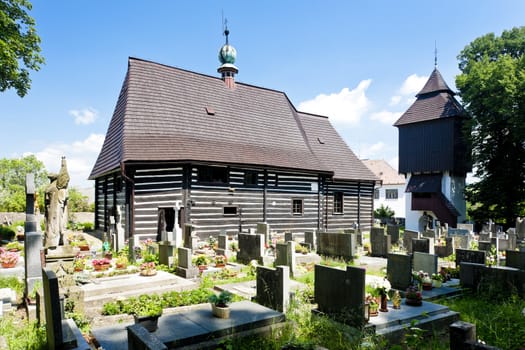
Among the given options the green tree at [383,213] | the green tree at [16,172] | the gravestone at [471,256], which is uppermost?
the green tree at [16,172]

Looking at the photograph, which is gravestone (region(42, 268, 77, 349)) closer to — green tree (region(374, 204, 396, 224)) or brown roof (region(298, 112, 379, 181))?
brown roof (region(298, 112, 379, 181))

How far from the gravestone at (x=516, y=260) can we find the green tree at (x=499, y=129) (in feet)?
57.6

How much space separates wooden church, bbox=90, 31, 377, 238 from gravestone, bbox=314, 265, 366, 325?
31.5 feet

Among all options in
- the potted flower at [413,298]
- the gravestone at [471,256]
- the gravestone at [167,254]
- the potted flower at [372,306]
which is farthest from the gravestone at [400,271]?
the gravestone at [167,254]

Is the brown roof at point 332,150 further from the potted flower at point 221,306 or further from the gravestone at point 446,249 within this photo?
the potted flower at point 221,306

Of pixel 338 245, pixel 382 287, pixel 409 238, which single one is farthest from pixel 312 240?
pixel 382 287

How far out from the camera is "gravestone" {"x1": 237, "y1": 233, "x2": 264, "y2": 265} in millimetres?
11852

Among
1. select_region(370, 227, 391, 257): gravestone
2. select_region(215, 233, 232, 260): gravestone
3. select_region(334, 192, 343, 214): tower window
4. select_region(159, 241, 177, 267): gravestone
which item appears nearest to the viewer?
select_region(159, 241, 177, 267): gravestone

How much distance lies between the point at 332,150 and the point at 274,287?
19.0 m

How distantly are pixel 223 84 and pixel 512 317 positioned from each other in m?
19.7

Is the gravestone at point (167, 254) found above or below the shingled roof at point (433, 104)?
below

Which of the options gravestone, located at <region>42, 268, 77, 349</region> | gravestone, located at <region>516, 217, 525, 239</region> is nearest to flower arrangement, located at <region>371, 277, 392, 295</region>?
gravestone, located at <region>42, 268, 77, 349</region>

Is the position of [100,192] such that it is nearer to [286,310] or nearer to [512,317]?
[286,310]

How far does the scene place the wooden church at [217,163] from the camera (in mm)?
15805
